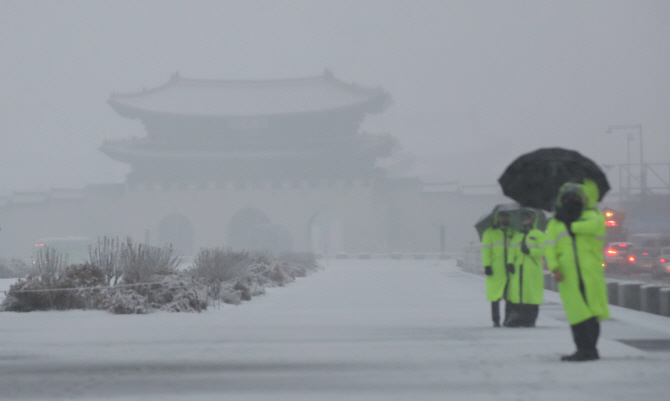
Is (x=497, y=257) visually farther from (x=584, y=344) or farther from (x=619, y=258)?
(x=619, y=258)

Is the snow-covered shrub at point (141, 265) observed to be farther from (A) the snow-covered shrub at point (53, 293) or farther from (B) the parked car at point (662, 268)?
(B) the parked car at point (662, 268)

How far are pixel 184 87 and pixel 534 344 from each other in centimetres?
5355

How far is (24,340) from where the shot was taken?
9.41 m

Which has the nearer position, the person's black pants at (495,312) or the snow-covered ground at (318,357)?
the snow-covered ground at (318,357)

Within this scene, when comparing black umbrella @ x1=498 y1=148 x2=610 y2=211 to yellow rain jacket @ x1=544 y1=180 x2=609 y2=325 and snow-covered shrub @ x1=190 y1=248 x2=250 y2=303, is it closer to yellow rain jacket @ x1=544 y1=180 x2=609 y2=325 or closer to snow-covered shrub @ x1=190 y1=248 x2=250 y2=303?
yellow rain jacket @ x1=544 y1=180 x2=609 y2=325

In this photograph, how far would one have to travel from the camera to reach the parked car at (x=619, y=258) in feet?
91.3

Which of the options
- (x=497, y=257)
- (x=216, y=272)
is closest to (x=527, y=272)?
(x=497, y=257)

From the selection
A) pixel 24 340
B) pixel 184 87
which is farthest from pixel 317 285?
pixel 184 87

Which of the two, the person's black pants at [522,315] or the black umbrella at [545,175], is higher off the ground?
the black umbrella at [545,175]

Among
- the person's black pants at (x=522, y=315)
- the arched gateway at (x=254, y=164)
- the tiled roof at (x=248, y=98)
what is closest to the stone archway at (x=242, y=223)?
the arched gateway at (x=254, y=164)

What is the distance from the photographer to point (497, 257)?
10.3 metres

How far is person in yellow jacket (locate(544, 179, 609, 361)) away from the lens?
7043mm

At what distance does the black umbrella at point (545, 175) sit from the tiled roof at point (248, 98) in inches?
1710

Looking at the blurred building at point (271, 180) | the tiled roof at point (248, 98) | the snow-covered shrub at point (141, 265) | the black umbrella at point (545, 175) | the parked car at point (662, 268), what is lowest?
the parked car at point (662, 268)
